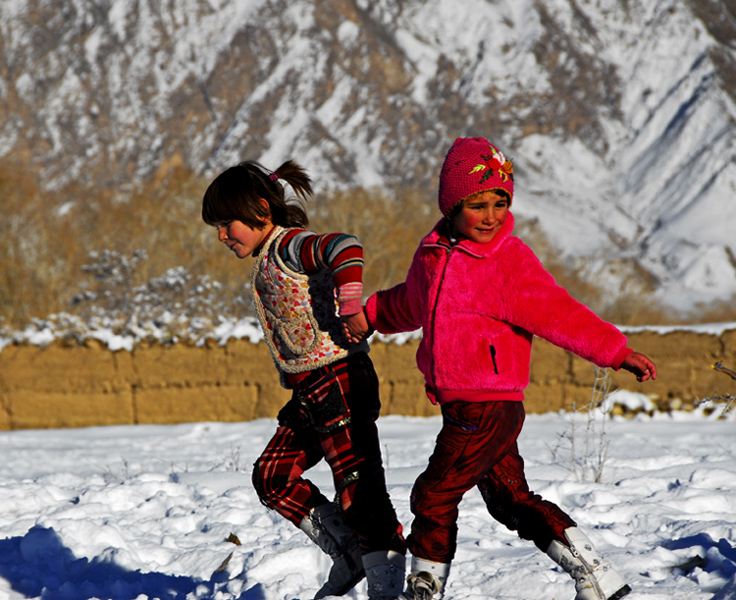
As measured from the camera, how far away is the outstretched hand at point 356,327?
231 cm

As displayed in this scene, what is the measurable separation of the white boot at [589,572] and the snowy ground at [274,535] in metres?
0.39

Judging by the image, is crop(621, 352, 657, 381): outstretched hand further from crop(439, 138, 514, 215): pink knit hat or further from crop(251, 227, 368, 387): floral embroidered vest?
crop(251, 227, 368, 387): floral embroidered vest

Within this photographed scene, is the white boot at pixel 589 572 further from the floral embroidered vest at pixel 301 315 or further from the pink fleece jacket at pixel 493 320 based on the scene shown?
the floral embroidered vest at pixel 301 315

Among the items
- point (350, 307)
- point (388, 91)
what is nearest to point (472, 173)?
point (350, 307)

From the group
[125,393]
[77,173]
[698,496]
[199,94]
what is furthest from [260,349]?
[199,94]

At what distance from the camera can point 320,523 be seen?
2432mm

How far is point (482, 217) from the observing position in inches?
85.8

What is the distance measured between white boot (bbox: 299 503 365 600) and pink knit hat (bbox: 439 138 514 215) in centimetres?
104

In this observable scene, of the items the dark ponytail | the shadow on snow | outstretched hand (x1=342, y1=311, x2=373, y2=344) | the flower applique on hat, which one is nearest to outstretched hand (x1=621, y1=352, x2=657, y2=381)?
the flower applique on hat

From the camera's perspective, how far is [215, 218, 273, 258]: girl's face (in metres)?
2.47

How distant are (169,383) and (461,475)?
6.96m

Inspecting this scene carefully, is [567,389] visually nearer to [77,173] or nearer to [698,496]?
[698,496]

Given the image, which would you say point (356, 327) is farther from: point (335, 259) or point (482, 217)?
point (482, 217)

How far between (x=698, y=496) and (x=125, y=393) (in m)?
6.50
